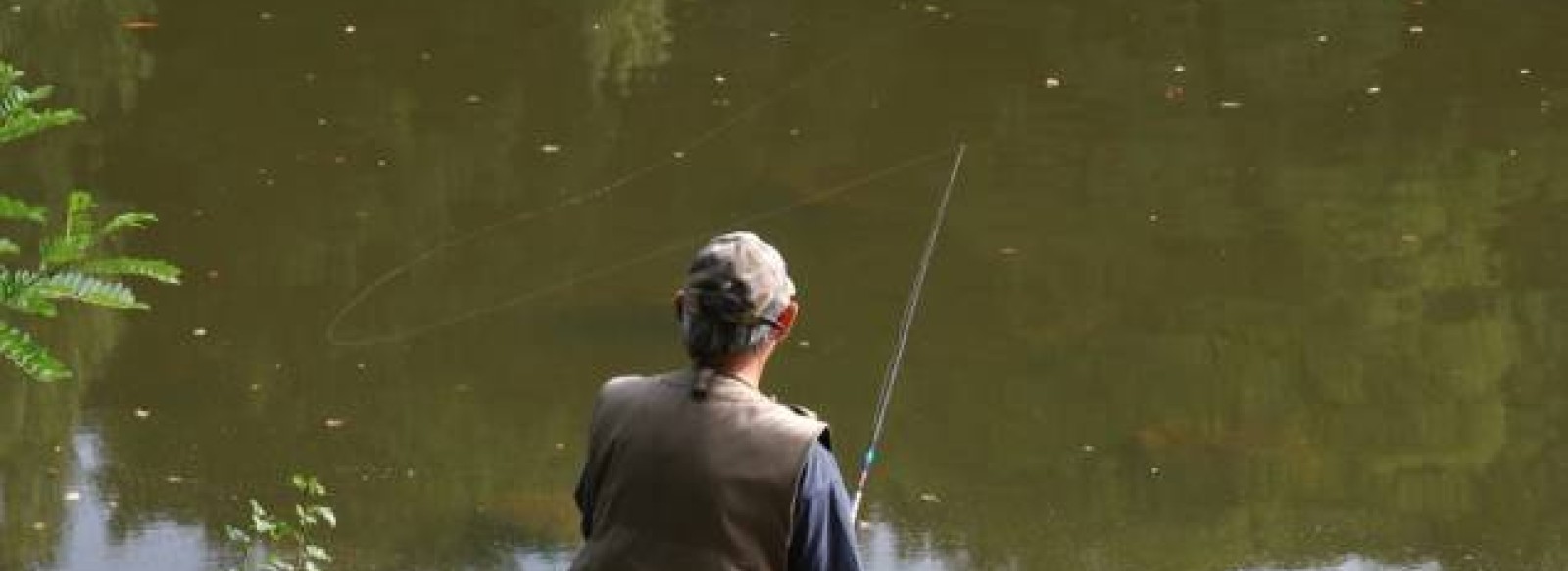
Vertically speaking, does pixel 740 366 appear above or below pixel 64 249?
below

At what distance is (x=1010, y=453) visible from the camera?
6719 mm

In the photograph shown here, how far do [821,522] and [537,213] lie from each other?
224 inches


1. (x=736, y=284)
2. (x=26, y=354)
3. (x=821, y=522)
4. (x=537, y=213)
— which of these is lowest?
(x=821, y=522)

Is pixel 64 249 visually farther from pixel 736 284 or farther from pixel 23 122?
pixel 736 284

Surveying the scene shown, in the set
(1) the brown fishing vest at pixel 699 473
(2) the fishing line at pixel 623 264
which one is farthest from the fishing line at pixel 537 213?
(1) the brown fishing vest at pixel 699 473

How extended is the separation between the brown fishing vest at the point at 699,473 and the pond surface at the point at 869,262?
10.2 feet

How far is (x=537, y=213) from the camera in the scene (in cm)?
845

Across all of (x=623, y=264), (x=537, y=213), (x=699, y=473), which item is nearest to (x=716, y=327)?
(x=699, y=473)

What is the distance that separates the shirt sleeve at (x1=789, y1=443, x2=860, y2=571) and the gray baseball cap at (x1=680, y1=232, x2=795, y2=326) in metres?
0.16

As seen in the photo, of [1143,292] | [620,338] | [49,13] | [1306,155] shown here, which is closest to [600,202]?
[620,338]

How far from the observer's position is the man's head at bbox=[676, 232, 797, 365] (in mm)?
2816

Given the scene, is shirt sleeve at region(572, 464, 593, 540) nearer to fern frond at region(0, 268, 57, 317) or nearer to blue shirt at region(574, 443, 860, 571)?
blue shirt at region(574, 443, 860, 571)

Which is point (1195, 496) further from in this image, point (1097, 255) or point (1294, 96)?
point (1294, 96)

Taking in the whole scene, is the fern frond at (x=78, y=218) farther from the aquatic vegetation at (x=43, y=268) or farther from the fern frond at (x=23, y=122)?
the fern frond at (x=23, y=122)
